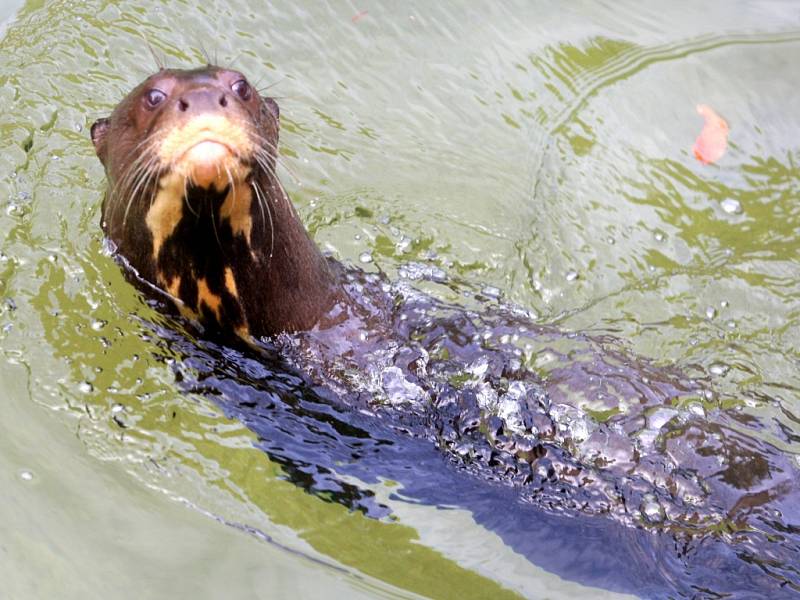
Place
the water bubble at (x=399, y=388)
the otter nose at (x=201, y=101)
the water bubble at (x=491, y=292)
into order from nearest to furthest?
1. the otter nose at (x=201, y=101)
2. the water bubble at (x=399, y=388)
3. the water bubble at (x=491, y=292)

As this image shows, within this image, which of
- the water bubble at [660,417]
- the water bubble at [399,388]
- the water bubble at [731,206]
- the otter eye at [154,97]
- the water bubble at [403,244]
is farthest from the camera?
the water bubble at [731,206]

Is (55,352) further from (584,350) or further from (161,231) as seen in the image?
(584,350)

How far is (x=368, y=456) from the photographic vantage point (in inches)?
135

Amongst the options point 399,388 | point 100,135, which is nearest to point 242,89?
point 100,135

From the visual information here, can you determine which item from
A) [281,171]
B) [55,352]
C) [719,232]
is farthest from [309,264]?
[719,232]

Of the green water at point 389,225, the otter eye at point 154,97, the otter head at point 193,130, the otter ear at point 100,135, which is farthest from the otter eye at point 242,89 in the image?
the green water at point 389,225

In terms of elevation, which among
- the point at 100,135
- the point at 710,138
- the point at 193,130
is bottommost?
the point at 100,135

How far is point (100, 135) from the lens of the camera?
138 inches

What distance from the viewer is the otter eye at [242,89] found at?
9.92 feet

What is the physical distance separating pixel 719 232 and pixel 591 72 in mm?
1067

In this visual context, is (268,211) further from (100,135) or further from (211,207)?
(100,135)

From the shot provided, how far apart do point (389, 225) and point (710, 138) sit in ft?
5.66

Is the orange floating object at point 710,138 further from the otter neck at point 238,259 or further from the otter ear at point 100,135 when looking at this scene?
the otter ear at point 100,135

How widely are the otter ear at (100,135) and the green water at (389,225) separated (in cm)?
36
